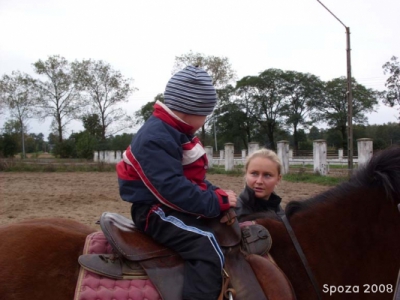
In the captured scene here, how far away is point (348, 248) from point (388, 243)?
0.19 m

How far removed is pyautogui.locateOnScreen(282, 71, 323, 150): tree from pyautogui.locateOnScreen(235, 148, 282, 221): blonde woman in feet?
151

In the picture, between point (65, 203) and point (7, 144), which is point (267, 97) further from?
point (65, 203)

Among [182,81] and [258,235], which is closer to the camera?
[258,235]

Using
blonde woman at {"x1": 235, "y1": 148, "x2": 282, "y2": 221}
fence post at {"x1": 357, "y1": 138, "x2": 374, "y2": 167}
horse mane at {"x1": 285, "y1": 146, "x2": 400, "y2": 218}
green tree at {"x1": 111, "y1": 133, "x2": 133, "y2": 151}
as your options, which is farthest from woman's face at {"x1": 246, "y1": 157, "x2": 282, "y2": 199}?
green tree at {"x1": 111, "y1": 133, "x2": 133, "y2": 151}

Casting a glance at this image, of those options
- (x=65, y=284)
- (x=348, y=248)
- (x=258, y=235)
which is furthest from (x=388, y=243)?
(x=65, y=284)

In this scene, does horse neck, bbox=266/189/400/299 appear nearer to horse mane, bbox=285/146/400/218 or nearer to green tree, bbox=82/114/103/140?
horse mane, bbox=285/146/400/218

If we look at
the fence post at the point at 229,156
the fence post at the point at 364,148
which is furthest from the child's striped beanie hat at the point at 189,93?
the fence post at the point at 229,156

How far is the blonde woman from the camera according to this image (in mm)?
2576

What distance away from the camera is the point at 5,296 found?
177cm

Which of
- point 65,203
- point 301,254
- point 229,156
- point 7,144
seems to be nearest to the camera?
point 301,254

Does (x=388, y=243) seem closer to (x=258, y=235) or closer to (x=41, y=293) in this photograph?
(x=258, y=235)

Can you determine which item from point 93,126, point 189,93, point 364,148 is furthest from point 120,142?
point 189,93

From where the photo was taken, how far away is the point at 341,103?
45.2 m

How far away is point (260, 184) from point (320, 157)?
1402cm
